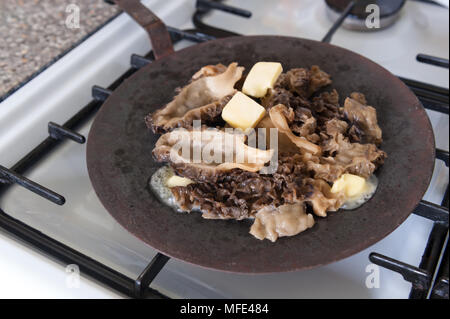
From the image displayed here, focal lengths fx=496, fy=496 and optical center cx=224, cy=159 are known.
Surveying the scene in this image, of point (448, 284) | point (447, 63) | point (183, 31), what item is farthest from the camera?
point (183, 31)

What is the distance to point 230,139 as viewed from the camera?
0.78 m

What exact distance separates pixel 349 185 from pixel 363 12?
2.15 ft

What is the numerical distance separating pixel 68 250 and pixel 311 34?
2.65 feet

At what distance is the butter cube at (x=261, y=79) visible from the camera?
2.86 ft

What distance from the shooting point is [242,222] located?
0.75 meters

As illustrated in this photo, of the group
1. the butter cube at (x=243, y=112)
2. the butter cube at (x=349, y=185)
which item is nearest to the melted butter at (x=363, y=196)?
the butter cube at (x=349, y=185)

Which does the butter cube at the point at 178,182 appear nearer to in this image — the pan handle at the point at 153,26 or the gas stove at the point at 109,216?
the gas stove at the point at 109,216

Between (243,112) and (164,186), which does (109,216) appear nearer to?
(164,186)

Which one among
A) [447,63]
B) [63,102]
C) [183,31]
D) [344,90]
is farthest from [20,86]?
[447,63]

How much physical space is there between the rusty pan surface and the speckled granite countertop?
267 mm

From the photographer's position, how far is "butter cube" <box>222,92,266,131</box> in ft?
2.68

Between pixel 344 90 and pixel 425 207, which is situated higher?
pixel 344 90

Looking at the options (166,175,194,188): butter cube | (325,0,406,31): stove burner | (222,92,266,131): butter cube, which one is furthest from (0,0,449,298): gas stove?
(222,92,266,131): butter cube

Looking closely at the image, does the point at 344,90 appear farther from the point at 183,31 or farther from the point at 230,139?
the point at 183,31
